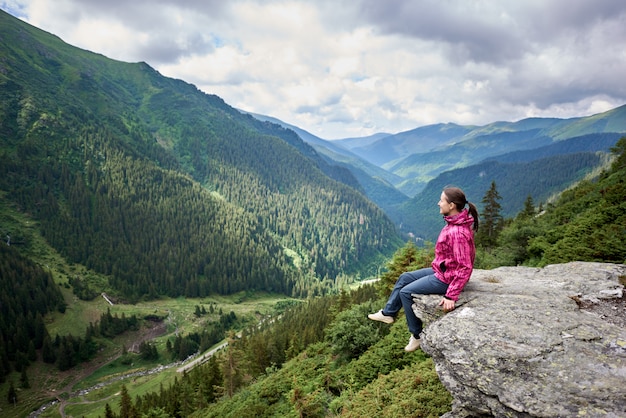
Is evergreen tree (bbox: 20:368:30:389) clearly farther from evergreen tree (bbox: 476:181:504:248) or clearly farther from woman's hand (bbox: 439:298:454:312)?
woman's hand (bbox: 439:298:454:312)

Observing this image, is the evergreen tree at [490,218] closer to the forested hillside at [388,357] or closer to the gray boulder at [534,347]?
the forested hillside at [388,357]

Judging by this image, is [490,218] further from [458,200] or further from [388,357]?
[458,200]

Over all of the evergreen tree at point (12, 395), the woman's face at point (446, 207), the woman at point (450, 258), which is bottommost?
the evergreen tree at point (12, 395)

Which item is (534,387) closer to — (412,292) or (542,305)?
(542,305)

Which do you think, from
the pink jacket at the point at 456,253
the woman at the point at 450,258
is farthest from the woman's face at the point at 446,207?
the pink jacket at the point at 456,253

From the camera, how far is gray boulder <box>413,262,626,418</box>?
22.2 feet

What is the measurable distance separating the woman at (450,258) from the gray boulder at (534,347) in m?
0.37

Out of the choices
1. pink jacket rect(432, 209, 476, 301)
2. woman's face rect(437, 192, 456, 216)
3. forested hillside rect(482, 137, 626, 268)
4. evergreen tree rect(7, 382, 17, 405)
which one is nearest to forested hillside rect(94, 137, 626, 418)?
forested hillside rect(482, 137, 626, 268)

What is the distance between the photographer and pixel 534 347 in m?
7.71

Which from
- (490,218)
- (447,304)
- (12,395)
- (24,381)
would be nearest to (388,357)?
(447,304)

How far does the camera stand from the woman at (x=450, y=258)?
369 inches

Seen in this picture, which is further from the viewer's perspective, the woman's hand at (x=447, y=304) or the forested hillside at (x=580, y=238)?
the forested hillside at (x=580, y=238)

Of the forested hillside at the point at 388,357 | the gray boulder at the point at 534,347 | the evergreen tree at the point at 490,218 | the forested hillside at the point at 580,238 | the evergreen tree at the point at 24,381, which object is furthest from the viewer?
the evergreen tree at the point at 24,381

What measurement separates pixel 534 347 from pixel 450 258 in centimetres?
300
